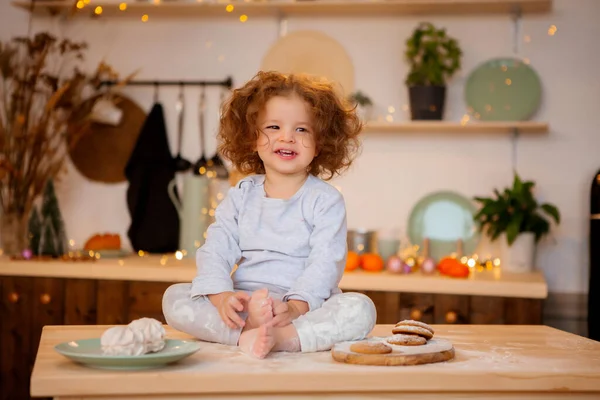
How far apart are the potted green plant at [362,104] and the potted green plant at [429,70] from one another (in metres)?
0.16

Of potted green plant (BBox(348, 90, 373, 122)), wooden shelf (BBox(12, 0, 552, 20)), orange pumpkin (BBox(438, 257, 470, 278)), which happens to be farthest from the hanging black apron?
orange pumpkin (BBox(438, 257, 470, 278))

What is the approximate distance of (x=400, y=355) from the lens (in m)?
1.31

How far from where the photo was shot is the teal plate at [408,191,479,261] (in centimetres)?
309

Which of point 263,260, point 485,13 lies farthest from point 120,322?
point 485,13

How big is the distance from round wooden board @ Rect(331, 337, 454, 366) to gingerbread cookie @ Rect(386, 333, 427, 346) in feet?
0.04

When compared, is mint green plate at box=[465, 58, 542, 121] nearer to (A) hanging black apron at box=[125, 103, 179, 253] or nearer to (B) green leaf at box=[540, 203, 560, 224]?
(B) green leaf at box=[540, 203, 560, 224]

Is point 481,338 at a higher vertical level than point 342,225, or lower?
lower

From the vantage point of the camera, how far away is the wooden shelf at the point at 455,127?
299cm

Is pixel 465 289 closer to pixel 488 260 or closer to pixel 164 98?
pixel 488 260

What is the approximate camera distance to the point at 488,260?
310cm

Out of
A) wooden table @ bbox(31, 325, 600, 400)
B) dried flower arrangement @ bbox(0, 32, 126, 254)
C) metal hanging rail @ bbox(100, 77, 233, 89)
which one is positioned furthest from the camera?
metal hanging rail @ bbox(100, 77, 233, 89)

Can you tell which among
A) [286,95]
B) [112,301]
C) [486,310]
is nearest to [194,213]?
[112,301]

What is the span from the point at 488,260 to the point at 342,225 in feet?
5.09

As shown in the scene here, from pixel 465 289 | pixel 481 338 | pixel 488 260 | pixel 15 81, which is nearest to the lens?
pixel 481 338
